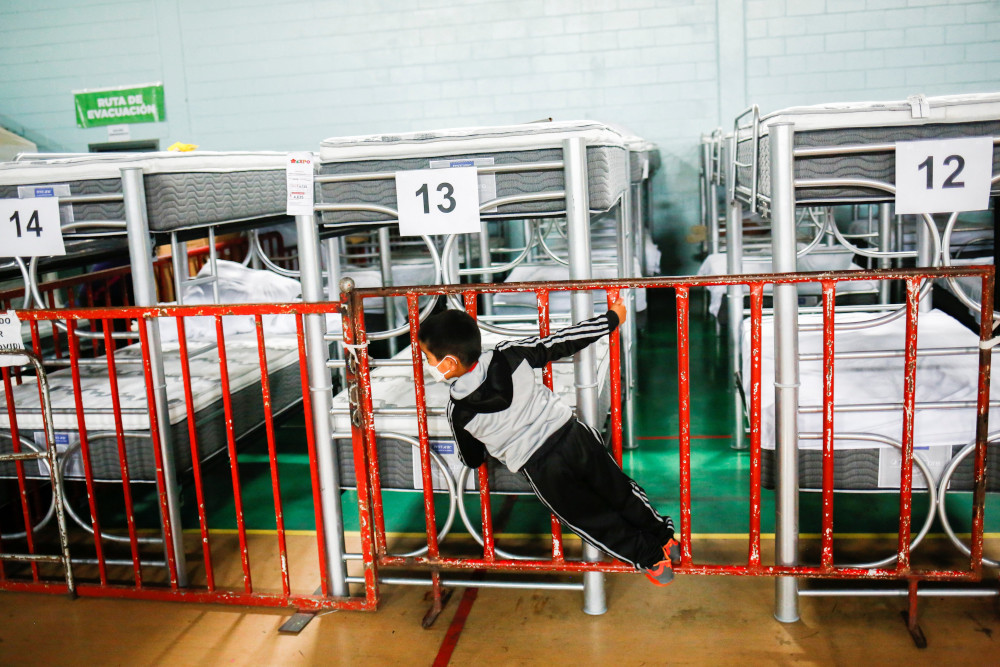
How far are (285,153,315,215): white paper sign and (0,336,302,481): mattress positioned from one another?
952 mm

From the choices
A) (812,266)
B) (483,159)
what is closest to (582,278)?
(483,159)

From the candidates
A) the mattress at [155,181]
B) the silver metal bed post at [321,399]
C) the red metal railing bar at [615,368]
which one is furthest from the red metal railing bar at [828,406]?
the mattress at [155,181]

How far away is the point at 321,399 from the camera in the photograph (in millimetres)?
2691

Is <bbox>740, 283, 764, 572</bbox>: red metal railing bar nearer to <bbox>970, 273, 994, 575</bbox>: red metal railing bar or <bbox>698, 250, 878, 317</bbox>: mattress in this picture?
<bbox>970, 273, 994, 575</bbox>: red metal railing bar

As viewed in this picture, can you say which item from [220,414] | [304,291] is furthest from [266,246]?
[304,291]

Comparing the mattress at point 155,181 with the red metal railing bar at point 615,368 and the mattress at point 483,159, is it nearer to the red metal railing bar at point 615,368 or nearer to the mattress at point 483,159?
the mattress at point 483,159

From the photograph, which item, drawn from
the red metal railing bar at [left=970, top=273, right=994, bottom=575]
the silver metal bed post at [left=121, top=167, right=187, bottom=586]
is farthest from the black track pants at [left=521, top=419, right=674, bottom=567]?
the silver metal bed post at [left=121, top=167, right=187, bottom=586]

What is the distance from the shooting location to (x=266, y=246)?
7949 mm

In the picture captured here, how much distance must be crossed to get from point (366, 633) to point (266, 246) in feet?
19.3

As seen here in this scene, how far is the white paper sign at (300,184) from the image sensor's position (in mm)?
2555

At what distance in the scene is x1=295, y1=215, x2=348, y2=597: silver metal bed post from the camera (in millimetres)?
2658

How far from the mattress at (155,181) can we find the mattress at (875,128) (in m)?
1.95

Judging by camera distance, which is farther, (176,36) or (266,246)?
(176,36)

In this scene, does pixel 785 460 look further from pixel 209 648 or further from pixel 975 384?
pixel 209 648
